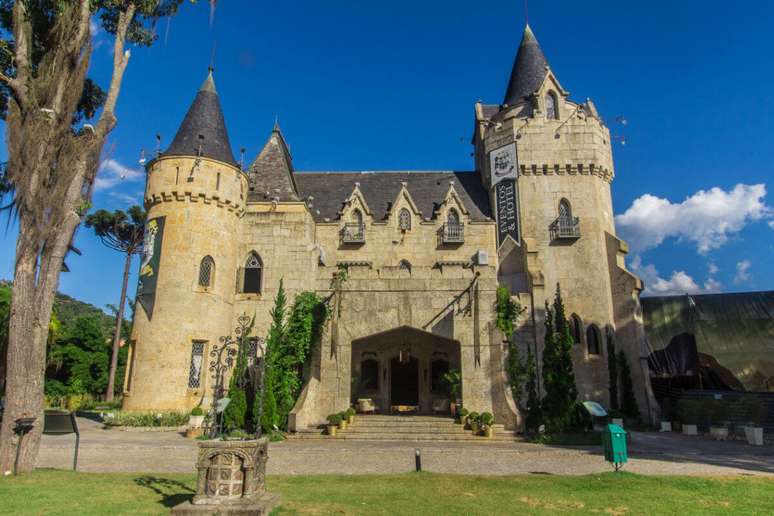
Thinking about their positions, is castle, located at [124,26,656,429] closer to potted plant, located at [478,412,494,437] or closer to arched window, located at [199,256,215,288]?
arched window, located at [199,256,215,288]

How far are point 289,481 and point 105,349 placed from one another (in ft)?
127

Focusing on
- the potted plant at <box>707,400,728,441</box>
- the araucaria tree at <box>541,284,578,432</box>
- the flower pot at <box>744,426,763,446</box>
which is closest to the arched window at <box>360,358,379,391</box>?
the araucaria tree at <box>541,284,578,432</box>

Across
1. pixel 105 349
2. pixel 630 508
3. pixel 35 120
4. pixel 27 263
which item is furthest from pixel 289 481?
pixel 105 349

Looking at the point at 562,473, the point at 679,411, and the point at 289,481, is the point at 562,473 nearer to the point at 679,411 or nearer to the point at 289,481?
the point at 289,481

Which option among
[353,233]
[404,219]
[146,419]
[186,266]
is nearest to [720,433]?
[404,219]

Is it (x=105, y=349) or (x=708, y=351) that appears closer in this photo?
(x=708, y=351)

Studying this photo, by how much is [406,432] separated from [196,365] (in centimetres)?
1100

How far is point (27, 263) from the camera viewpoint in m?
12.2

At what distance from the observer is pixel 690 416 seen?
24.6 metres

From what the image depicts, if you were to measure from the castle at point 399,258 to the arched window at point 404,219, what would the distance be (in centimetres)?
9

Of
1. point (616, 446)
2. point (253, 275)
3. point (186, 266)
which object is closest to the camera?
point (616, 446)

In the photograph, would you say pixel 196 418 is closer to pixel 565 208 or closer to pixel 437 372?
pixel 437 372

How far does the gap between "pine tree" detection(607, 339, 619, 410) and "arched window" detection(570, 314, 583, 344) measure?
155 centimetres

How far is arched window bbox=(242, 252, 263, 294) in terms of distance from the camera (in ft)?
91.1
